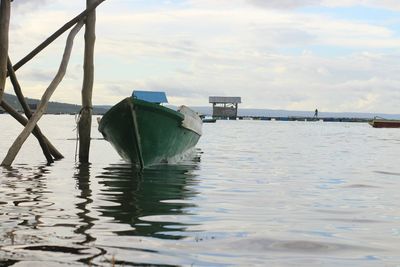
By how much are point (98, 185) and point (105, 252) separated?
26.8 feet

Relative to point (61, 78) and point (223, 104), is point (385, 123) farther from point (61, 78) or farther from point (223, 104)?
point (61, 78)

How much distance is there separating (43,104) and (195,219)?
10378 millimetres

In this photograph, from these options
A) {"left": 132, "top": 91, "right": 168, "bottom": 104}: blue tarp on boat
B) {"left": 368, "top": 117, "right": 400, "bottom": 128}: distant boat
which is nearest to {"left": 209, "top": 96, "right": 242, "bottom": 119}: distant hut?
{"left": 368, "top": 117, "right": 400, "bottom": 128}: distant boat

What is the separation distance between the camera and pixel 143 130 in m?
18.9

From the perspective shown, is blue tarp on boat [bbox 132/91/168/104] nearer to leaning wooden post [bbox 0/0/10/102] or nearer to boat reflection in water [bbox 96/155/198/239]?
boat reflection in water [bbox 96/155/198/239]

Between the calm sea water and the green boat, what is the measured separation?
92 centimetres

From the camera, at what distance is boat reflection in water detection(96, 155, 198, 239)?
908cm

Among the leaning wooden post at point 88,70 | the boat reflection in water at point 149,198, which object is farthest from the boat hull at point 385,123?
the leaning wooden post at point 88,70

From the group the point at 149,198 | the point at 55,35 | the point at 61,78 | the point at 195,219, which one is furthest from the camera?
the point at 61,78

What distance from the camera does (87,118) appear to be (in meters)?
20.3

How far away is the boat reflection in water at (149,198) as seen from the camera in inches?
357

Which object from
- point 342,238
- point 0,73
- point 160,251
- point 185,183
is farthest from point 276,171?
point 160,251

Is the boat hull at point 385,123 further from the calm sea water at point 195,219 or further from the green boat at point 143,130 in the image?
the calm sea water at point 195,219

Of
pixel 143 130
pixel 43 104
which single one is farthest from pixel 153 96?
pixel 43 104
